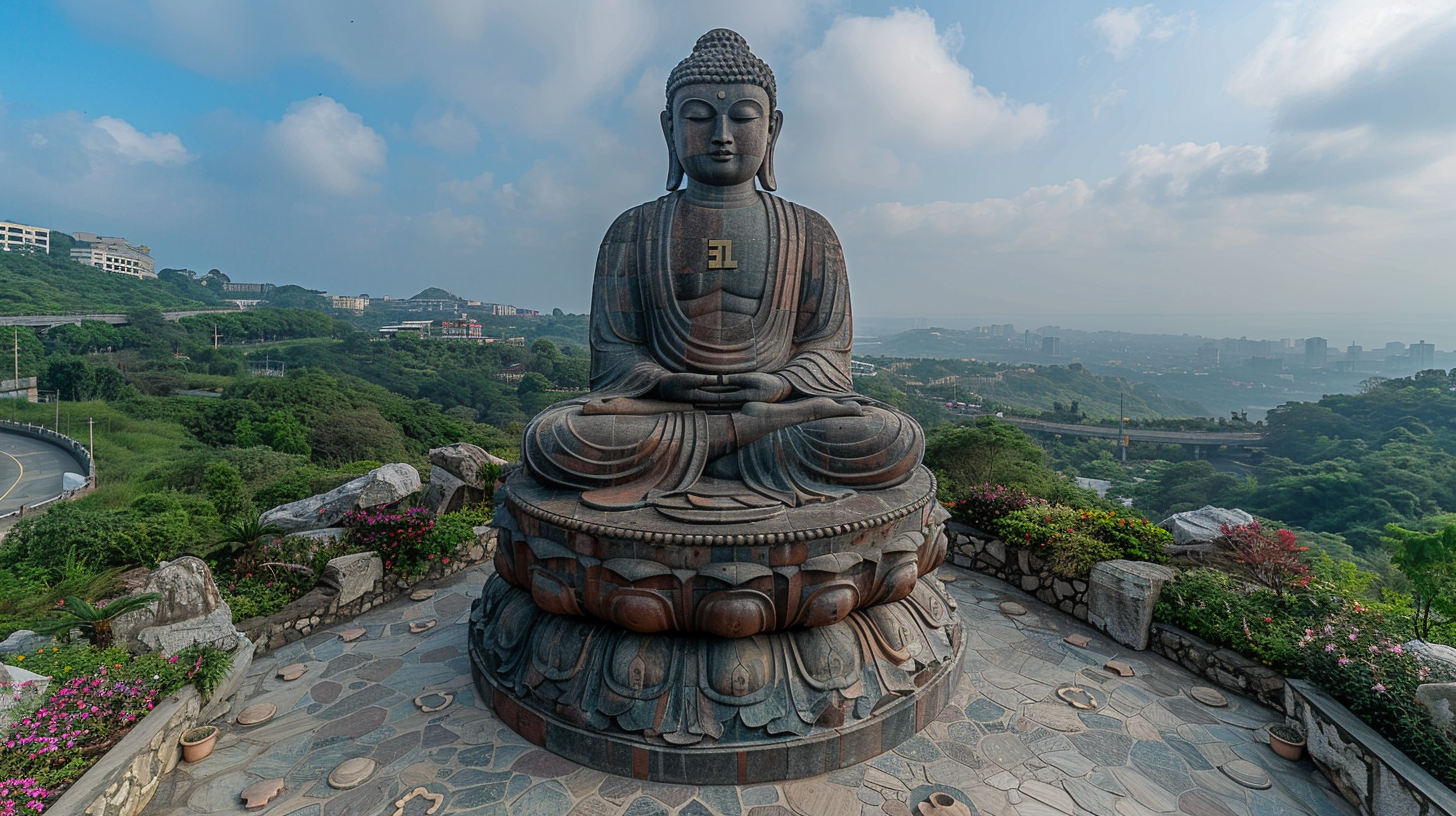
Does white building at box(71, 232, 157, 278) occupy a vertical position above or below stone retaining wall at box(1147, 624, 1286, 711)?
above

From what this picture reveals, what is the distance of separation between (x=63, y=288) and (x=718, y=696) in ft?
282

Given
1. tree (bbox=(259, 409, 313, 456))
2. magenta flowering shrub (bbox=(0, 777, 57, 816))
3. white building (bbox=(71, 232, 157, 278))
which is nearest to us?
magenta flowering shrub (bbox=(0, 777, 57, 816))

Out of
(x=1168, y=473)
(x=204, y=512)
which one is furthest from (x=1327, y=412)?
(x=204, y=512)

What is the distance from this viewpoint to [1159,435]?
151 feet

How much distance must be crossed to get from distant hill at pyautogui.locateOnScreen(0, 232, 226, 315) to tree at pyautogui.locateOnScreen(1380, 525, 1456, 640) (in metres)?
71.0

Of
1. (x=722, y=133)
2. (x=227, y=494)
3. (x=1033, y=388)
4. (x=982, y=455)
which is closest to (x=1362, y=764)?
(x=722, y=133)

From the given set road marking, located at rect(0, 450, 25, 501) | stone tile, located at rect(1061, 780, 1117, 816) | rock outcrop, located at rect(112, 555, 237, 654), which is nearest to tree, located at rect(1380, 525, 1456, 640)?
stone tile, located at rect(1061, 780, 1117, 816)

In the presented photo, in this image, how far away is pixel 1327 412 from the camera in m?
38.7

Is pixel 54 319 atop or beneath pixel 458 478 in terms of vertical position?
atop

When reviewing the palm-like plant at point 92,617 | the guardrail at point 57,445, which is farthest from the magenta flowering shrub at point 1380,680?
the guardrail at point 57,445

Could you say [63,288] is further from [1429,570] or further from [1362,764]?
[1429,570]

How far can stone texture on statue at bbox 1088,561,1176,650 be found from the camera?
5.84 m

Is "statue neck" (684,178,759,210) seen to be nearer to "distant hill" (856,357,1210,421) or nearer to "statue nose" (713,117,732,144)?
"statue nose" (713,117,732,144)

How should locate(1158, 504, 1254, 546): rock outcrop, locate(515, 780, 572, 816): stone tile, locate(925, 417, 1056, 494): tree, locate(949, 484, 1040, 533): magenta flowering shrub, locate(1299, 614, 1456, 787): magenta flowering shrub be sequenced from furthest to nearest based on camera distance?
1. locate(925, 417, 1056, 494): tree
2. locate(949, 484, 1040, 533): magenta flowering shrub
3. locate(1158, 504, 1254, 546): rock outcrop
4. locate(515, 780, 572, 816): stone tile
5. locate(1299, 614, 1456, 787): magenta flowering shrub
